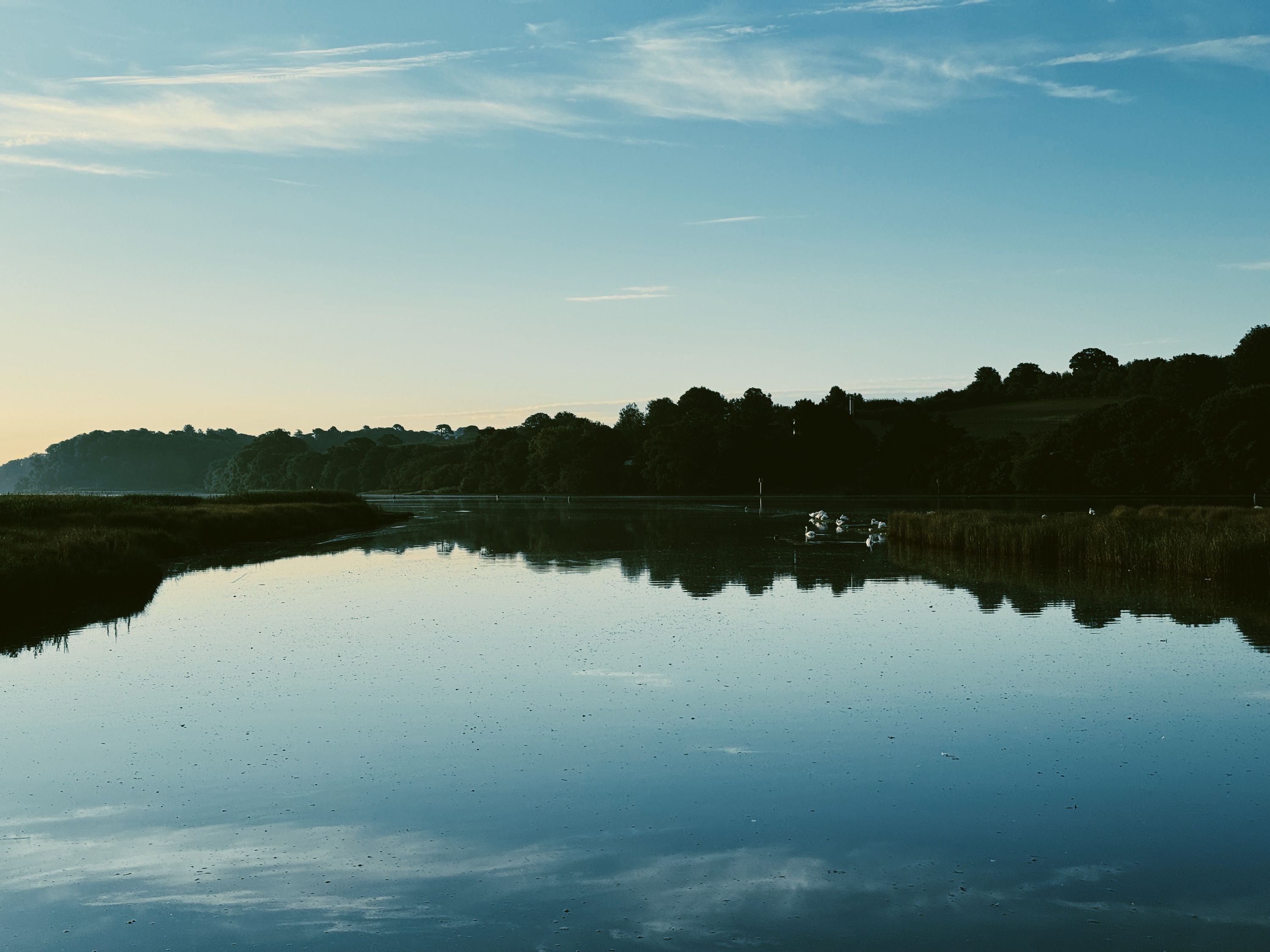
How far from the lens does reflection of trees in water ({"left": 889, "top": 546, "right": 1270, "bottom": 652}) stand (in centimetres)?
1773

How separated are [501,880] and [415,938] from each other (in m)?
0.89

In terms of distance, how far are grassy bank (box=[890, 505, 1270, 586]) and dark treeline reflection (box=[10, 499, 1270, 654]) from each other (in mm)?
Answer: 1070

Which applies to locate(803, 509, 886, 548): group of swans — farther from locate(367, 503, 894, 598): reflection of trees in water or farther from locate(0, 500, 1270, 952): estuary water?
locate(0, 500, 1270, 952): estuary water

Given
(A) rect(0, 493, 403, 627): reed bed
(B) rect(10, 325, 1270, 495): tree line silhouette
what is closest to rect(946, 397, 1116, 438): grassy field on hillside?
(B) rect(10, 325, 1270, 495): tree line silhouette

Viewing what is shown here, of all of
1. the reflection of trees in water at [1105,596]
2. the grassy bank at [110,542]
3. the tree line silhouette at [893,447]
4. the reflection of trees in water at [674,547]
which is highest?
the tree line silhouette at [893,447]

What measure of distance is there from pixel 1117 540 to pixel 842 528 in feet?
59.5

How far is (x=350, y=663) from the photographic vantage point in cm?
1435

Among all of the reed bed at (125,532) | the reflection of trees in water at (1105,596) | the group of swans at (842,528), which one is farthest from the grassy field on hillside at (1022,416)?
the reflection of trees in water at (1105,596)

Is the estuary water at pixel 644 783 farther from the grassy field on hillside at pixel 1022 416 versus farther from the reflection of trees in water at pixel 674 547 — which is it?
the grassy field on hillside at pixel 1022 416

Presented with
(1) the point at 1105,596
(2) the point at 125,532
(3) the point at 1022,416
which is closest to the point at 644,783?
(1) the point at 1105,596

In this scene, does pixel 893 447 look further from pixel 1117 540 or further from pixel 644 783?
pixel 644 783

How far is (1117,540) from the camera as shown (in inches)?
1033

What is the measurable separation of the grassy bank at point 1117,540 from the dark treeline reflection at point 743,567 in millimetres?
1070

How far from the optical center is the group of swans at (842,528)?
3700 centimetres
